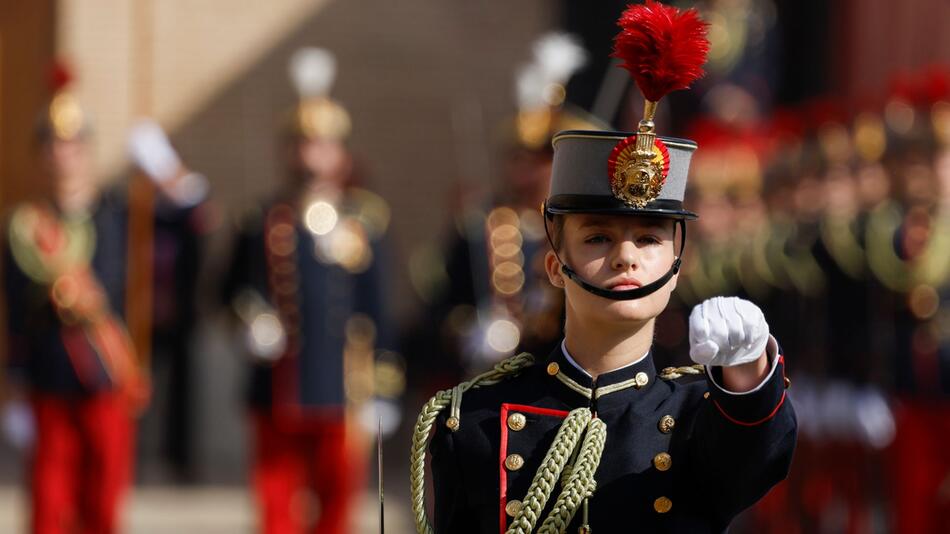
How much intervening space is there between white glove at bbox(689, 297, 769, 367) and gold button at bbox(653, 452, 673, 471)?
303mm

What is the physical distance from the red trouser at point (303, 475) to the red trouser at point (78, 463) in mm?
598

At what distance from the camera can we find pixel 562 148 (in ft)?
11.4

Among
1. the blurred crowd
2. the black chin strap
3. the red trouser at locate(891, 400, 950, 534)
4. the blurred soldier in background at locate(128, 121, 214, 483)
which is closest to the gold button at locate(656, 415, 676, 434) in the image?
the black chin strap

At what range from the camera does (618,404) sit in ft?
11.3

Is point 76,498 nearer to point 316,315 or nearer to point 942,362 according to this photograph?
point 316,315

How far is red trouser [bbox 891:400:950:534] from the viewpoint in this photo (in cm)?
733

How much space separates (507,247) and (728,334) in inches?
209

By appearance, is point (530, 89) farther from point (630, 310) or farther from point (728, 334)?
point (728, 334)

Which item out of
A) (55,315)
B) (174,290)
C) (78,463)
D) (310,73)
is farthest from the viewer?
(174,290)

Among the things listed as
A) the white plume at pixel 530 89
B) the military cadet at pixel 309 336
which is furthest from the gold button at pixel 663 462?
the military cadet at pixel 309 336

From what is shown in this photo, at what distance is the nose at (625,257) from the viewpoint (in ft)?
10.8

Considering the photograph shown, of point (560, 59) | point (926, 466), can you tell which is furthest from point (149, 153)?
point (926, 466)

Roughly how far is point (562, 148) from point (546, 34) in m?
8.90

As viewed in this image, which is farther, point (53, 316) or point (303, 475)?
point (303, 475)
